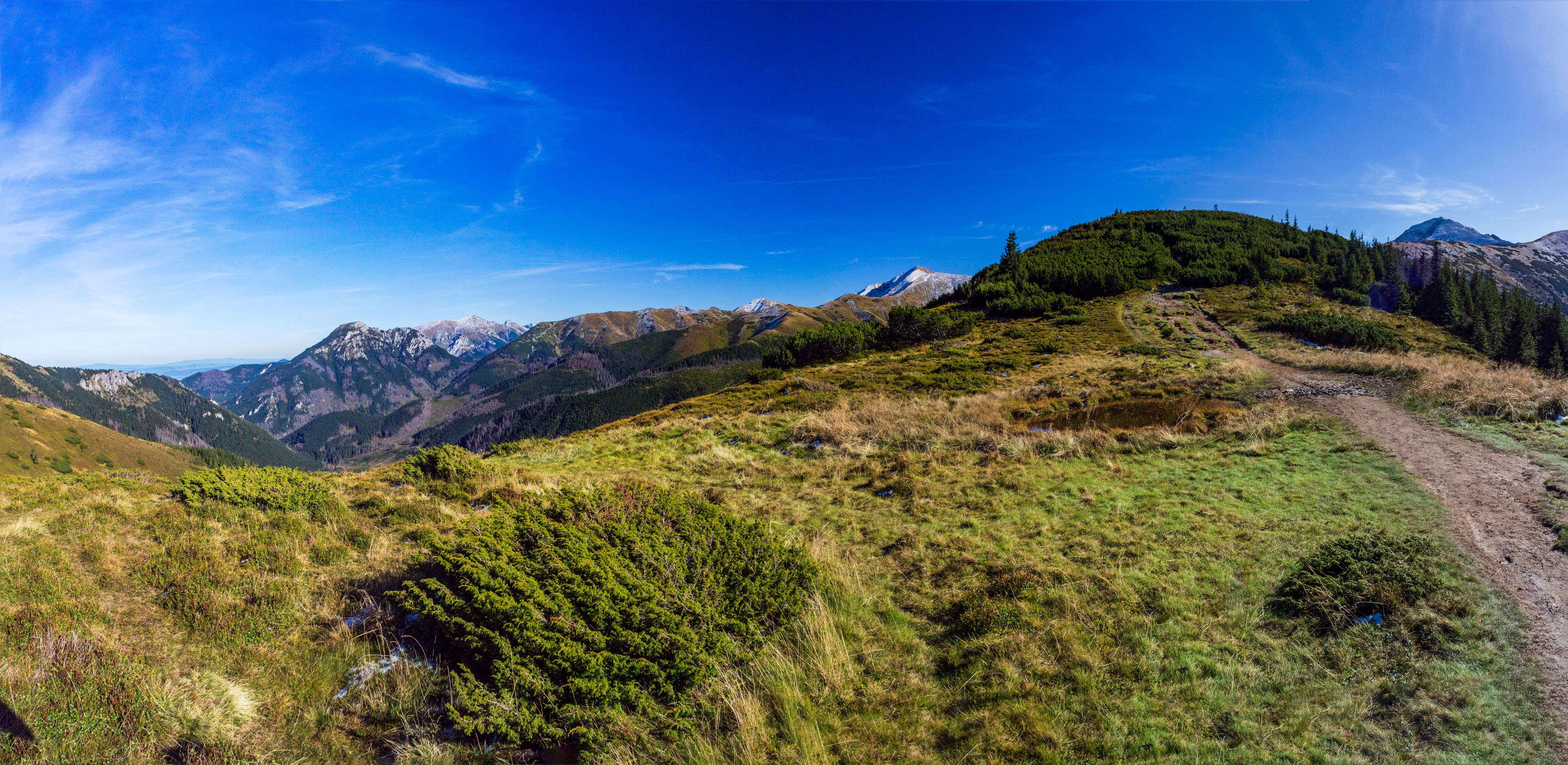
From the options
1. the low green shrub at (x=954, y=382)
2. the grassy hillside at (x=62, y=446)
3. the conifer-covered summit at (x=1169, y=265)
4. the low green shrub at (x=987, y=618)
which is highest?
the conifer-covered summit at (x=1169, y=265)

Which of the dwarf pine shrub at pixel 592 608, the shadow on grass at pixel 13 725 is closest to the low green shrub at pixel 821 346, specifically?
the dwarf pine shrub at pixel 592 608

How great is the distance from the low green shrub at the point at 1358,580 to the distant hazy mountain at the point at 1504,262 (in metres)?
100

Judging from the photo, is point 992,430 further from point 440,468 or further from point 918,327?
point 918,327

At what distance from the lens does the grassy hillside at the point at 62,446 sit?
110m

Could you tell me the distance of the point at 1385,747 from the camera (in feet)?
13.5

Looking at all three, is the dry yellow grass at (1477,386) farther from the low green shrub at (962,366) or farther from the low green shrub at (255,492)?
the low green shrub at (255,492)

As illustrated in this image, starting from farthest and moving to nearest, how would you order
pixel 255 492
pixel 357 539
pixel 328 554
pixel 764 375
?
pixel 764 375, pixel 255 492, pixel 357 539, pixel 328 554

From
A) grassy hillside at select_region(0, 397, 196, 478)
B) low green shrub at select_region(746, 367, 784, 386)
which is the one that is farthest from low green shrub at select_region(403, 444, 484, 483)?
grassy hillside at select_region(0, 397, 196, 478)

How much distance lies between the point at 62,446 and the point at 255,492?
20009 cm

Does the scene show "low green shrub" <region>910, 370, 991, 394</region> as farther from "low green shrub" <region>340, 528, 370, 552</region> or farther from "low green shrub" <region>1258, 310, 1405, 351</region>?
"low green shrub" <region>1258, 310, 1405, 351</region>

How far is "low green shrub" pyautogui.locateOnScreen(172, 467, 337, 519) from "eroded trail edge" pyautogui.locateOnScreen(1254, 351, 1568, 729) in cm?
1660

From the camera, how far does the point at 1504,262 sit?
509 ft

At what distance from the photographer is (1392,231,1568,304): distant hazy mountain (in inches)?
3152

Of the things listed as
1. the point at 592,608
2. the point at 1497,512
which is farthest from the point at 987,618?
the point at 1497,512
